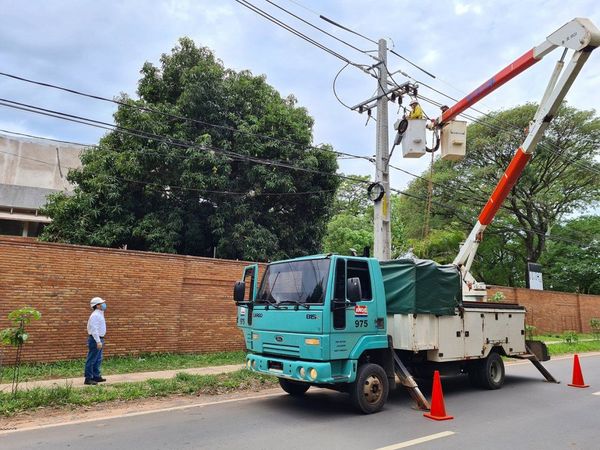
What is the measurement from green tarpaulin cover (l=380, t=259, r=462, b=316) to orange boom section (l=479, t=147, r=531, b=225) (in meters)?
3.92

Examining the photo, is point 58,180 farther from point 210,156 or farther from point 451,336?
point 451,336

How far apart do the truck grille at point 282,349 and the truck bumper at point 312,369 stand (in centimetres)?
10

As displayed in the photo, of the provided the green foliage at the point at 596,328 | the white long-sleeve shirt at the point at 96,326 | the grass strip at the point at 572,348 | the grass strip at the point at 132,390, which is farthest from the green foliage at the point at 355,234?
the white long-sleeve shirt at the point at 96,326

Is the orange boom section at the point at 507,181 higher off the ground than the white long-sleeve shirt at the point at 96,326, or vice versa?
the orange boom section at the point at 507,181

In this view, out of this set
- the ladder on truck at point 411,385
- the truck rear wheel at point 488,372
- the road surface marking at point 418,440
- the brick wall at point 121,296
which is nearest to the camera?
the road surface marking at point 418,440

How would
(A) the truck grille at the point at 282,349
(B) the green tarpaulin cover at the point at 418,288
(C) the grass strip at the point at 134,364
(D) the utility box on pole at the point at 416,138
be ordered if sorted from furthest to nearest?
(D) the utility box on pole at the point at 416,138, (C) the grass strip at the point at 134,364, (B) the green tarpaulin cover at the point at 418,288, (A) the truck grille at the point at 282,349

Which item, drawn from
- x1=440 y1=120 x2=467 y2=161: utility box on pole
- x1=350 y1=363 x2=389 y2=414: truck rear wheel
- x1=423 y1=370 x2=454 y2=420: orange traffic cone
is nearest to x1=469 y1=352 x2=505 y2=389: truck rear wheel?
x1=423 y1=370 x2=454 y2=420: orange traffic cone

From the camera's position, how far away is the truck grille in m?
7.02

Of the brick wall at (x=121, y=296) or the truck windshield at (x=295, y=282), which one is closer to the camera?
the truck windshield at (x=295, y=282)

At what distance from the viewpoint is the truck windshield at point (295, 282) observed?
707 cm

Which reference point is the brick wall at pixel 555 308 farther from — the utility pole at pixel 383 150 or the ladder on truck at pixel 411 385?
the ladder on truck at pixel 411 385

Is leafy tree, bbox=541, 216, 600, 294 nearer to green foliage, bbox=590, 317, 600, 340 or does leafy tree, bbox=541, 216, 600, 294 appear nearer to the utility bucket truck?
green foliage, bbox=590, 317, 600, 340

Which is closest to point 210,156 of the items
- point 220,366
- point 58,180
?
point 220,366

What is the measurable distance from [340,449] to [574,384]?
7.62 meters
